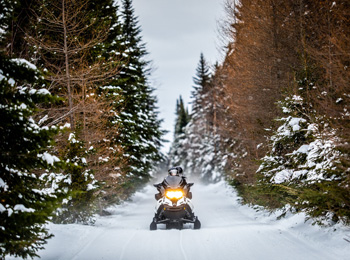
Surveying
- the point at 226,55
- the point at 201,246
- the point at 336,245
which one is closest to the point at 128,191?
the point at 226,55

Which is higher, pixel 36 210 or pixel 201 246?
pixel 36 210

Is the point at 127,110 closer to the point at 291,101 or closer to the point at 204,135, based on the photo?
the point at 291,101

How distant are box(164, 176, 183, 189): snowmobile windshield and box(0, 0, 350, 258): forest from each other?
2538 mm

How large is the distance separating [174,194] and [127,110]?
9.61 metres

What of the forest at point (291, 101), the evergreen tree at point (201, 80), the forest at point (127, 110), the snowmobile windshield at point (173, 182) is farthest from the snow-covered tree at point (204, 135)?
the snowmobile windshield at point (173, 182)

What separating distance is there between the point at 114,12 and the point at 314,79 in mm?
12792

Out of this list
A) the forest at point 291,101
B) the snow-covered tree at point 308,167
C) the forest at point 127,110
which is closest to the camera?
the forest at point 127,110

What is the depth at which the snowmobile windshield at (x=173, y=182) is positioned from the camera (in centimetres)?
1041

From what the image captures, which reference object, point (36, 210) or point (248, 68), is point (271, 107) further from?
point (36, 210)

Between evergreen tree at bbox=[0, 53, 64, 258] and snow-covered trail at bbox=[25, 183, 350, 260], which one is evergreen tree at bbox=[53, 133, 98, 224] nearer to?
snow-covered trail at bbox=[25, 183, 350, 260]

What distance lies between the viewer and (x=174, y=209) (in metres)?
9.95

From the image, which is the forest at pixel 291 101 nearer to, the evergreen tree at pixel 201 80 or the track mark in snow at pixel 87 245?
the track mark in snow at pixel 87 245

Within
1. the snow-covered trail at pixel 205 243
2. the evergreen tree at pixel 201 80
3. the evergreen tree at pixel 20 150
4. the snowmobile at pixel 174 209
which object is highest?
the evergreen tree at pixel 201 80

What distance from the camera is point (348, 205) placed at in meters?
5.62
